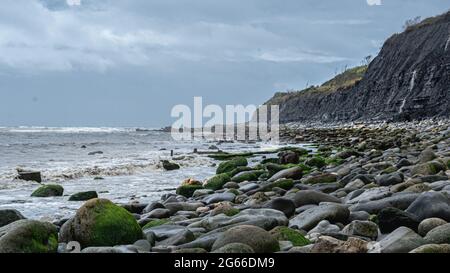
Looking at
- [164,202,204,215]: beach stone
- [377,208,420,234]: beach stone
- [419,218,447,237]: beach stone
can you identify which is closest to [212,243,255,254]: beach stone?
[377,208,420,234]: beach stone

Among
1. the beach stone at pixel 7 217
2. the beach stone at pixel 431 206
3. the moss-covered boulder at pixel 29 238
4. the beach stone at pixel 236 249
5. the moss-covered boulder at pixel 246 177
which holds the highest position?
the beach stone at pixel 431 206

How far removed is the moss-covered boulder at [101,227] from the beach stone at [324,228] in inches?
77.8

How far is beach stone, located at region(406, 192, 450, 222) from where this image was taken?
16.0 ft

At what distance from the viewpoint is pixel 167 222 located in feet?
21.7

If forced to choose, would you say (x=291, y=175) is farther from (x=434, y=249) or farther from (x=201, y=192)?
(x=434, y=249)

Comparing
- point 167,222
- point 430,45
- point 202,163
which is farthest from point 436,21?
point 167,222

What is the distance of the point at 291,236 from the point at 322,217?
0.85m

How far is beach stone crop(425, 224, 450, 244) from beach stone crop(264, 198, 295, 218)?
2.52m

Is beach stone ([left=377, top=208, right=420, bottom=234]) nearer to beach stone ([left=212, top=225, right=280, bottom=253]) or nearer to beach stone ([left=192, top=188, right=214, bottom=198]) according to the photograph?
beach stone ([left=212, top=225, right=280, bottom=253])

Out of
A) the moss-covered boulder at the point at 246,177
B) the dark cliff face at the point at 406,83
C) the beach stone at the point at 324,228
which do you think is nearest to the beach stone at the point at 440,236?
the beach stone at the point at 324,228

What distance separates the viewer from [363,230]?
4758mm

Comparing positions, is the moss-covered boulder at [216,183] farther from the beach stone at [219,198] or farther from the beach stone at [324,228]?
the beach stone at [324,228]

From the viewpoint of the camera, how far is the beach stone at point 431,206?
487 cm
